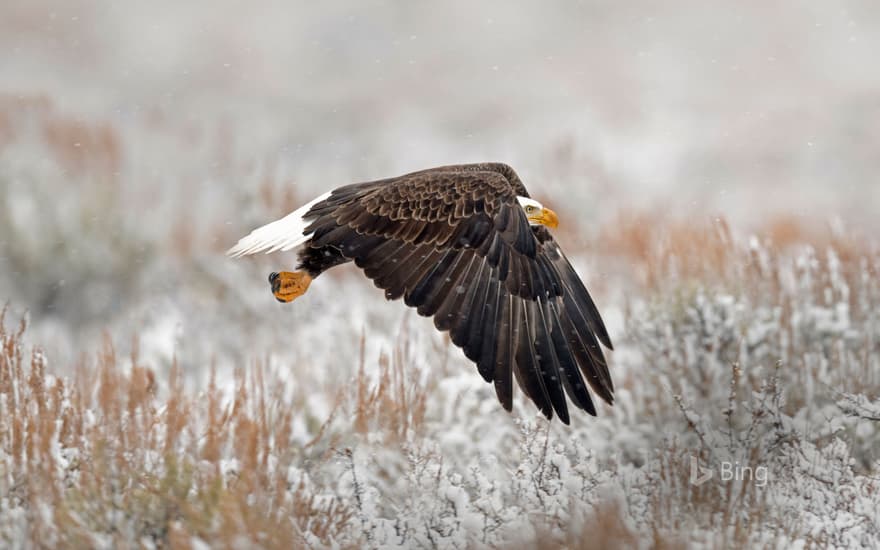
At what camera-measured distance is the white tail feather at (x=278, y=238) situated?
179 inches

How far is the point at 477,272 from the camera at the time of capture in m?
4.16

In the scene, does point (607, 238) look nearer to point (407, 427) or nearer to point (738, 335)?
point (738, 335)

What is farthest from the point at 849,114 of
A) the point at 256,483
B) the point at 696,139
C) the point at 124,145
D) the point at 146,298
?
the point at 256,483

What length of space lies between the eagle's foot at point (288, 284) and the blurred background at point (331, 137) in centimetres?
85

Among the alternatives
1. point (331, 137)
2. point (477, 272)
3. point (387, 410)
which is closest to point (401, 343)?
point (387, 410)

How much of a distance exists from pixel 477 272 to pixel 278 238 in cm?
106

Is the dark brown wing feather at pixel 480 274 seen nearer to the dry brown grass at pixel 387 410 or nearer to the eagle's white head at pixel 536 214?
the eagle's white head at pixel 536 214

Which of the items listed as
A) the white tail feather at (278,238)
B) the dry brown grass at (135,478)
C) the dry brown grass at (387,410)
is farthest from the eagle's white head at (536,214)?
the dry brown grass at (135,478)

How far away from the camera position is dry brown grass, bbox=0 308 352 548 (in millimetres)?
3824

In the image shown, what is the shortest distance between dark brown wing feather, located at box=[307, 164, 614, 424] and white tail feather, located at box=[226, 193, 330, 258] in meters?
0.09

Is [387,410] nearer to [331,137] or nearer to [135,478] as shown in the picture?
[135,478]

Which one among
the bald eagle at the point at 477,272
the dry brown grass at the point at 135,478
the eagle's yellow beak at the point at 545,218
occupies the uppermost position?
the eagle's yellow beak at the point at 545,218

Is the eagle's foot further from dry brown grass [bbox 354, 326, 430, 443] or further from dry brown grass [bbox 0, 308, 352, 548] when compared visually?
dry brown grass [bbox 0, 308, 352, 548]

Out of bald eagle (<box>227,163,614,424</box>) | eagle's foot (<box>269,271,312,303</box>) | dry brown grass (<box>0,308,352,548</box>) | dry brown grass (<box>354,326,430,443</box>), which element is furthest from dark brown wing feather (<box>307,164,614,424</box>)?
dry brown grass (<box>0,308,352,548</box>)
